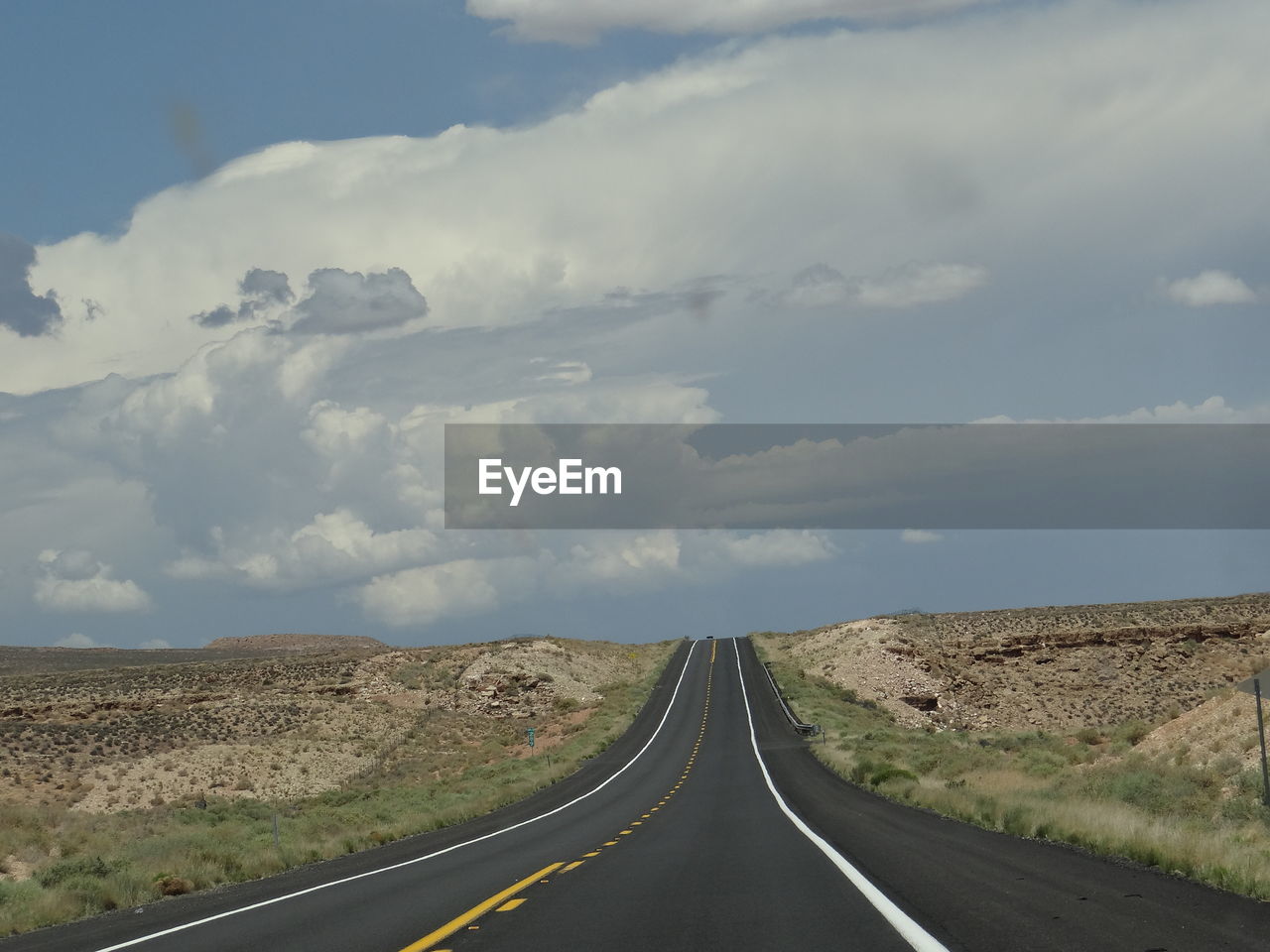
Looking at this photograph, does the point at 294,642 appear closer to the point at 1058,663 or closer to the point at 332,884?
the point at 1058,663

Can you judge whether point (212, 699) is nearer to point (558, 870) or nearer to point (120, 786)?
point (120, 786)

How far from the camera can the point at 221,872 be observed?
1972 cm

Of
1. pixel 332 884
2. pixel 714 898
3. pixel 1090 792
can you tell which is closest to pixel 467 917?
pixel 714 898

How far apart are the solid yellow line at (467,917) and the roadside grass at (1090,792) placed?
695cm

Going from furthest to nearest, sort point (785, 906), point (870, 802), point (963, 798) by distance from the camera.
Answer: point (870, 802)
point (963, 798)
point (785, 906)

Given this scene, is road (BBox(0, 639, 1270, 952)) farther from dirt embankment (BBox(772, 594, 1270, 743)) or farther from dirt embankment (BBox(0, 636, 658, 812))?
dirt embankment (BBox(772, 594, 1270, 743))

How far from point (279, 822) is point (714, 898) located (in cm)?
2802

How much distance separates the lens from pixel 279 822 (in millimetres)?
36562

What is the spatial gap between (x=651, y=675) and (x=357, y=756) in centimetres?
3792

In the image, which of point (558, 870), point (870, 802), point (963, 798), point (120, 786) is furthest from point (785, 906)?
point (120, 786)

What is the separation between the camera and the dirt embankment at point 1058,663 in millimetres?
74688

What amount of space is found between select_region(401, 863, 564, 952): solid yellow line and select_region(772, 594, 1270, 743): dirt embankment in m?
59.5

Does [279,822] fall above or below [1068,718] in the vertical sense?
above

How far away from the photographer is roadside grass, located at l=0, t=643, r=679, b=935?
695 inches
